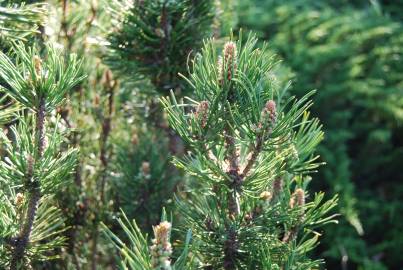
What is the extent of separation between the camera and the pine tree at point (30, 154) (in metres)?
0.51

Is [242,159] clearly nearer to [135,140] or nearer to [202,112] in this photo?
[202,112]

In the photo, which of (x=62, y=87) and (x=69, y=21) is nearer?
(x=62, y=87)

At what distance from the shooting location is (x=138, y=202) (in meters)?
0.78

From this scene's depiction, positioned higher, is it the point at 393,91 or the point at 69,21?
the point at 69,21

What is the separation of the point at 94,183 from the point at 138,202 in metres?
0.07

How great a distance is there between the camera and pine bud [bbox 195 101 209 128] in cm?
51

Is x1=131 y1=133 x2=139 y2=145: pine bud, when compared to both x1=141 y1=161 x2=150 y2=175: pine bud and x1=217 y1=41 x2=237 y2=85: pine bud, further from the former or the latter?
x1=217 y1=41 x2=237 y2=85: pine bud

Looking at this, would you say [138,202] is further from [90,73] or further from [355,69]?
[355,69]

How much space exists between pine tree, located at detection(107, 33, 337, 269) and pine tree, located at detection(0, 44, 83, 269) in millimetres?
92

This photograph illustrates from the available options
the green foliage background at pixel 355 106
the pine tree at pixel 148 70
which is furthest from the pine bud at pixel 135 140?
the green foliage background at pixel 355 106

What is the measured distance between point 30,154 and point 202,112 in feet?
0.51

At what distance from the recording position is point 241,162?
22.6 inches

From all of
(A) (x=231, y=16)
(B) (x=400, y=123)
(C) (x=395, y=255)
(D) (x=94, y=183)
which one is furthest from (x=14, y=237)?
(B) (x=400, y=123)

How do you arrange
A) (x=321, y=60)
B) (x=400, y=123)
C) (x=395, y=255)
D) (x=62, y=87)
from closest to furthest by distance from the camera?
(x=62, y=87)
(x=395, y=255)
(x=400, y=123)
(x=321, y=60)
